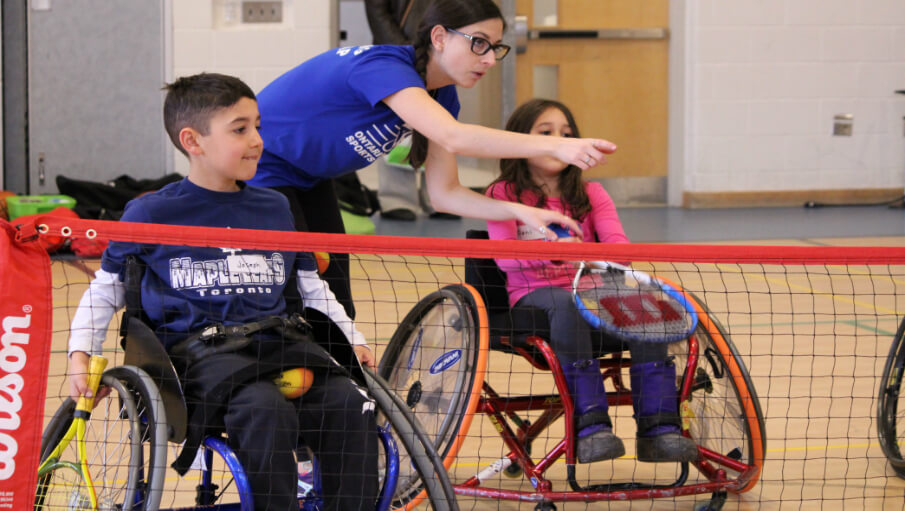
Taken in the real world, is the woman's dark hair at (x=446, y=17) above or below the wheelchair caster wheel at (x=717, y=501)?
above

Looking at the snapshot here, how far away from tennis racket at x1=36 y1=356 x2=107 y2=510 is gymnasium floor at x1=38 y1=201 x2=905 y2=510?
1.06 ft

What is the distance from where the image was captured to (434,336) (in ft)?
7.70

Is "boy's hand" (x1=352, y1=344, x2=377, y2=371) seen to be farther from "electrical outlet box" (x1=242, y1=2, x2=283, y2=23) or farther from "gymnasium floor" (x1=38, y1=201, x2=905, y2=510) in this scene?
"electrical outlet box" (x1=242, y1=2, x2=283, y2=23)

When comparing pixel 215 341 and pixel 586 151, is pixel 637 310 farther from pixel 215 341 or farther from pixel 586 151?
pixel 215 341

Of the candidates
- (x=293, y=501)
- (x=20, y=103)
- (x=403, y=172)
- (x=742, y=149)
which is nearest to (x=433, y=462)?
(x=293, y=501)

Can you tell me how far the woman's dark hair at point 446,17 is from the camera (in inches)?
79.4

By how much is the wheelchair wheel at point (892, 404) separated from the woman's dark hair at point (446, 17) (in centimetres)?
120

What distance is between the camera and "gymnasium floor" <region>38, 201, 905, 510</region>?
2283 mm

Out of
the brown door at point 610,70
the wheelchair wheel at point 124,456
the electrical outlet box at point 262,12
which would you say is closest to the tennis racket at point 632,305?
the wheelchair wheel at point 124,456

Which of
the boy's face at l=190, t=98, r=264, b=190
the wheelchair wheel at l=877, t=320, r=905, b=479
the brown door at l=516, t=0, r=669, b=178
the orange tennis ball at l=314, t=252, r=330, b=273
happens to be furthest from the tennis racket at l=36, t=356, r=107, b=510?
the brown door at l=516, t=0, r=669, b=178

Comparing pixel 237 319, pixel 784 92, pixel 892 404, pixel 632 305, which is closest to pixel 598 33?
pixel 784 92

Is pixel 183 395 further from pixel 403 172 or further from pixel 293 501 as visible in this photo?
pixel 403 172

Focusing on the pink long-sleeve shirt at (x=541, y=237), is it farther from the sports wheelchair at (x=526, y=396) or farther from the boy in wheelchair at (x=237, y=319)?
the boy in wheelchair at (x=237, y=319)

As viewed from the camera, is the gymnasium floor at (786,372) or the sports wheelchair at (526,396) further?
the gymnasium floor at (786,372)
